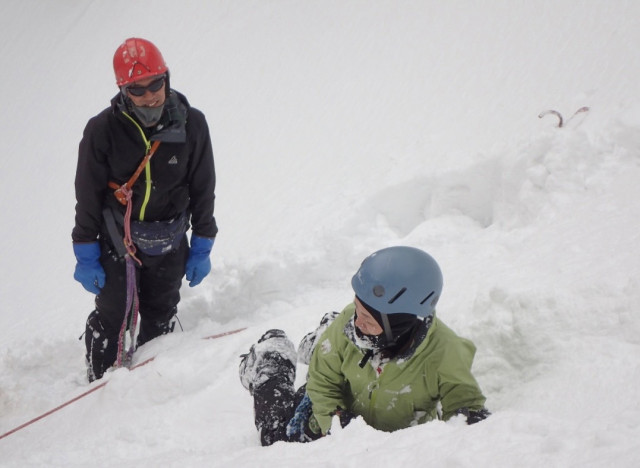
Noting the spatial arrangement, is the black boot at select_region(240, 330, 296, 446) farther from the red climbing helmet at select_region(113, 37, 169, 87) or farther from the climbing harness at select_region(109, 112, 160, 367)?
the red climbing helmet at select_region(113, 37, 169, 87)

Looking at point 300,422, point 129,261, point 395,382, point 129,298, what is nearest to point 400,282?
point 395,382

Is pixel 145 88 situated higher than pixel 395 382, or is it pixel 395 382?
pixel 145 88

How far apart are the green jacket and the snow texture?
0.21m

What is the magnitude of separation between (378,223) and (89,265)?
233 cm

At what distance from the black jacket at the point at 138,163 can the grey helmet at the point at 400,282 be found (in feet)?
4.80

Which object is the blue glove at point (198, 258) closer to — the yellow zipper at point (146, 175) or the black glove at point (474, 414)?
the yellow zipper at point (146, 175)

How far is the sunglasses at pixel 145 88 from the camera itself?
8.74 ft

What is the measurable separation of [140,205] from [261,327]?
1.15m

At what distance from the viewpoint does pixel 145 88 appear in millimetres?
2678

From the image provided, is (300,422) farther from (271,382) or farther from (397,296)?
(397,296)

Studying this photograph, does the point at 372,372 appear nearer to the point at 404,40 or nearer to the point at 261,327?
the point at 261,327

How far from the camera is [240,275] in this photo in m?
3.99

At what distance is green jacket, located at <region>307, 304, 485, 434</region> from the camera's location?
2.10 m

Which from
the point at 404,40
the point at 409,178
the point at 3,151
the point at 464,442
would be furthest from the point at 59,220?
the point at 464,442
